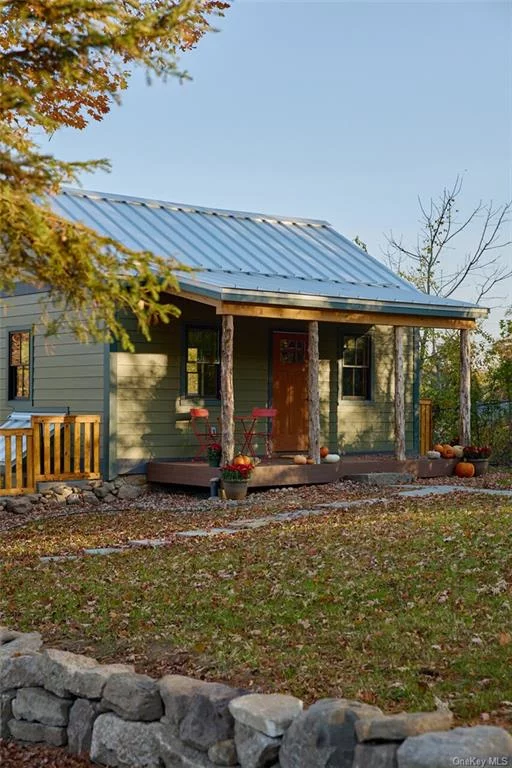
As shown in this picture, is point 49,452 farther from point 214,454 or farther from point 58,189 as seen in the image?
point 58,189

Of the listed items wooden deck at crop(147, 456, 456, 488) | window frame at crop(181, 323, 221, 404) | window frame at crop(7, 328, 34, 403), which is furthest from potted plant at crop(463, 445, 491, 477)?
window frame at crop(7, 328, 34, 403)

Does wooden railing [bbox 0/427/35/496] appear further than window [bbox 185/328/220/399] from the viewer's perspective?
No

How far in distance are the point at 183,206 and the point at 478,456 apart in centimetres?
753

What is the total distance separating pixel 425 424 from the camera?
67.6 feet

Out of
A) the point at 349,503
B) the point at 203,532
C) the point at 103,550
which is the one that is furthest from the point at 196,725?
the point at 349,503

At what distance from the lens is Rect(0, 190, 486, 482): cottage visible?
52.0ft

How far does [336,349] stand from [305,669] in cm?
1351

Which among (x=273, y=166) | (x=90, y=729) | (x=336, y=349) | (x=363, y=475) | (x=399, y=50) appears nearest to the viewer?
(x=90, y=729)

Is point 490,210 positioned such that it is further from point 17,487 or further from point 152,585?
point 152,585

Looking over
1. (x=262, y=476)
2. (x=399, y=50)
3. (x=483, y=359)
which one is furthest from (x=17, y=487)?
(x=399, y=50)

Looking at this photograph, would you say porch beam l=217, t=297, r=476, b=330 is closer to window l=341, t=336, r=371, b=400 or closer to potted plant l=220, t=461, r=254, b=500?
window l=341, t=336, r=371, b=400

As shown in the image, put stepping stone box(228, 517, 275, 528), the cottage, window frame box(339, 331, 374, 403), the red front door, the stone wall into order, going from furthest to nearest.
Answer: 1. window frame box(339, 331, 374, 403)
2. the red front door
3. the cottage
4. stepping stone box(228, 517, 275, 528)
5. the stone wall

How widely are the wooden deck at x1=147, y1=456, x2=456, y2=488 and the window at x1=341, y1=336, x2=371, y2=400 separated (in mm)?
2044

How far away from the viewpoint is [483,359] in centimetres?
2259
